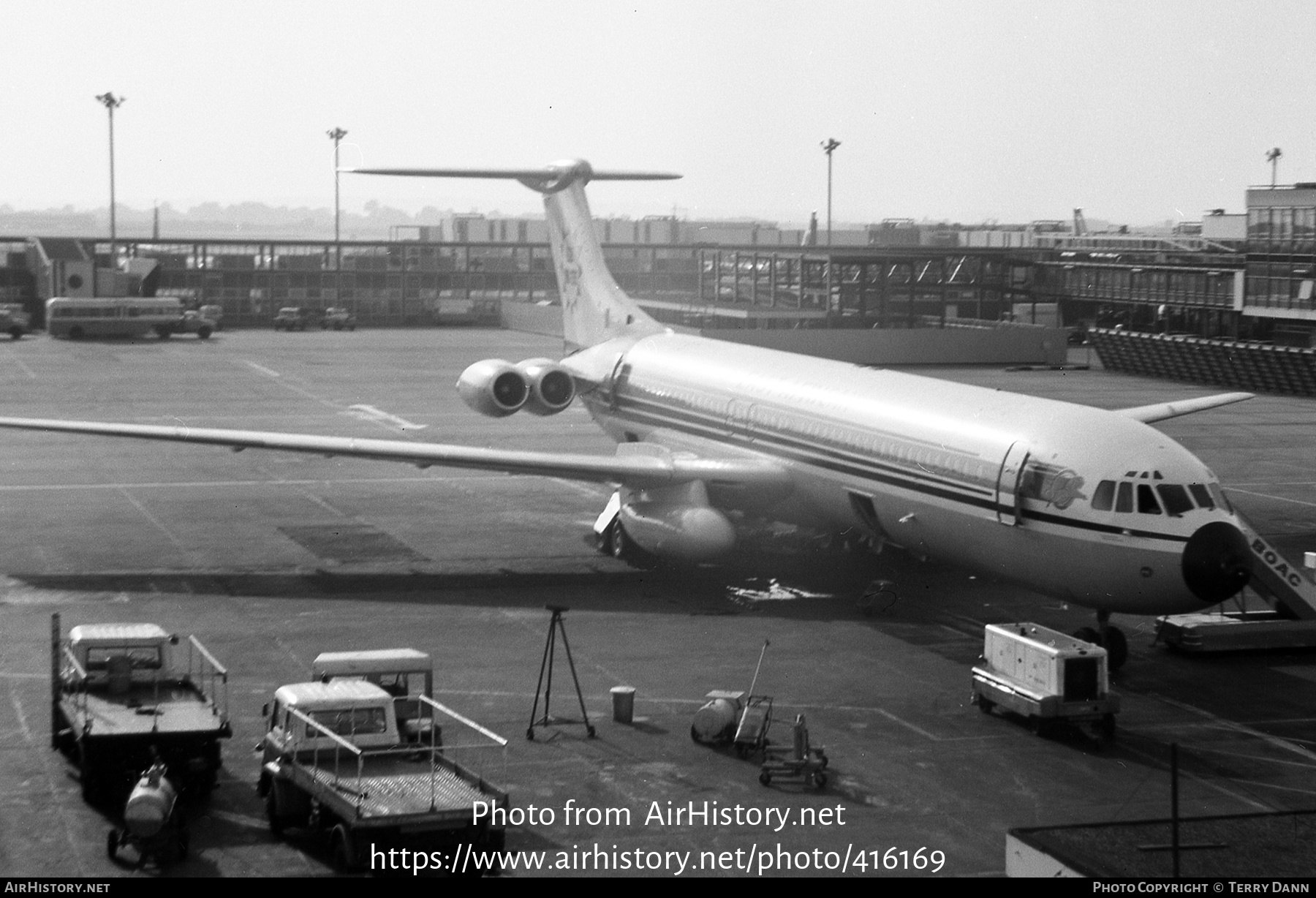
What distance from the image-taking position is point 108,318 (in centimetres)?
9725

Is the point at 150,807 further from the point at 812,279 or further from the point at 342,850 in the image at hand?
the point at 812,279

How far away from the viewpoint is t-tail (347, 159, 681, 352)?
4312cm

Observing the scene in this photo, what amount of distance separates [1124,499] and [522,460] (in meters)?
12.5

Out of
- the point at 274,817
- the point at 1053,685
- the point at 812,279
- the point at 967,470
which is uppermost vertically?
the point at 812,279

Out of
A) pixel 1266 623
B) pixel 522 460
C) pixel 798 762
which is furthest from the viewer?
pixel 522 460

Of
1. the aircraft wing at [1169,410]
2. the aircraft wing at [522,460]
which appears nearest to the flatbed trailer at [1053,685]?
the aircraft wing at [522,460]

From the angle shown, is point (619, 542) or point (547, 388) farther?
point (547, 388)

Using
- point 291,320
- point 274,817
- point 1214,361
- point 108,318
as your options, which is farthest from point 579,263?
point 291,320

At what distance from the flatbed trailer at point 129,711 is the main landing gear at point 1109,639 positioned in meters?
13.3

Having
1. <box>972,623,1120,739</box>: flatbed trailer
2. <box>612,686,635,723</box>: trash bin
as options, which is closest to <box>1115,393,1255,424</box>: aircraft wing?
<box>972,623,1120,739</box>: flatbed trailer

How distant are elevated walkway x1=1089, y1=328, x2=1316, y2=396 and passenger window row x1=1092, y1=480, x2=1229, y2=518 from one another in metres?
49.5

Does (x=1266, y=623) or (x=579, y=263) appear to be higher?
(x=579, y=263)

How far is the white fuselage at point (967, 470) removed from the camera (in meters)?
25.2

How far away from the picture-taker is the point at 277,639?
27109 millimetres
